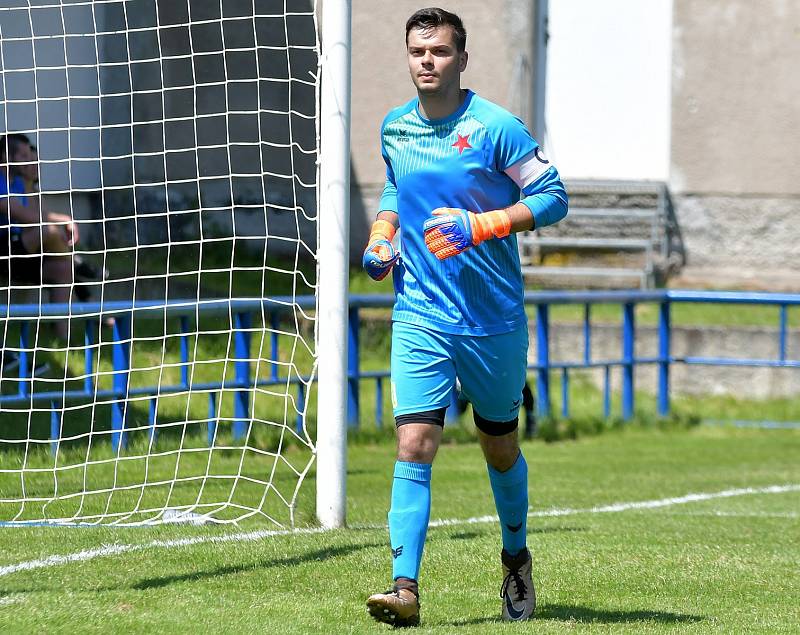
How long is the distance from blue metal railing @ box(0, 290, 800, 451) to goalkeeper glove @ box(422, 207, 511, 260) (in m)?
2.86

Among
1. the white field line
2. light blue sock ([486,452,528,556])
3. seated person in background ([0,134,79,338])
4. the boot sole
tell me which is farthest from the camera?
seated person in background ([0,134,79,338])

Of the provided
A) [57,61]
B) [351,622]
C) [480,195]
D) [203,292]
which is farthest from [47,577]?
[203,292]

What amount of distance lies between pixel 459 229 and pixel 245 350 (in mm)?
6203

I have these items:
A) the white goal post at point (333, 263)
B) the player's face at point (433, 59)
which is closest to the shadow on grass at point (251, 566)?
the white goal post at point (333, 263)

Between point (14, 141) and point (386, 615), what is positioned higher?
point (14, 141)

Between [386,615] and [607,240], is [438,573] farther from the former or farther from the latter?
[607,240]

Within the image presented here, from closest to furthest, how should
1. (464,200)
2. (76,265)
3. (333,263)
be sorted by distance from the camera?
(464,200)
(333,263)
(76,265)

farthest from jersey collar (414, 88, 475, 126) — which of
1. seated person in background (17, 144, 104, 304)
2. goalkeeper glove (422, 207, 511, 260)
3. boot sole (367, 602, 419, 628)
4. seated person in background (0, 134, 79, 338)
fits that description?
seated person in background (0, 134, 79, 338)

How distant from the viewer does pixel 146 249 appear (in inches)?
421

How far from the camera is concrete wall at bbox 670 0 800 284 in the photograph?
17734 millimetres

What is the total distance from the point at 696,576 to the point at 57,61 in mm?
5288

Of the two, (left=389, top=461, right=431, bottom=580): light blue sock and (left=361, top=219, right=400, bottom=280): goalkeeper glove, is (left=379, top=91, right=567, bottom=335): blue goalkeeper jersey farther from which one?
(left=389, top=461, right=431, bottom=580): light blue sock

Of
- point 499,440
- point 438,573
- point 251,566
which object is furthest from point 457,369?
point 251,566

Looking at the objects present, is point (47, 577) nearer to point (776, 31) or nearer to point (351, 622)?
point (351, 622)
